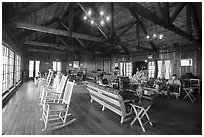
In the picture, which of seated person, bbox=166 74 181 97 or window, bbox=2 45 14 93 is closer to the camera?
window, bbox=2 45 14 93

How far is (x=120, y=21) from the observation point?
28.3 ft

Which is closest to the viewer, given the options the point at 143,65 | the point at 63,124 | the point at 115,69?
the point at 63,124

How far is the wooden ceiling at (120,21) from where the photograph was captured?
3947mm

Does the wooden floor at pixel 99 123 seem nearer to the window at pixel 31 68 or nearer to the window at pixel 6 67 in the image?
the window at pixel 6 67

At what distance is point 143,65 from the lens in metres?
9.84

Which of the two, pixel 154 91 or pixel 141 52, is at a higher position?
pixel 141 52

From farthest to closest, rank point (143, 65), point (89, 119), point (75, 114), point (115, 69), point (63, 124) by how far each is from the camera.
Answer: point (115, 69)
point (143, 65)
point (75, 114)
point (89, 119)
point (63, 124)

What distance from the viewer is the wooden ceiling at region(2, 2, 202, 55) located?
3947 millimetres

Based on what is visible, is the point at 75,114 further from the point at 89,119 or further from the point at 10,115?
the point at 10,115

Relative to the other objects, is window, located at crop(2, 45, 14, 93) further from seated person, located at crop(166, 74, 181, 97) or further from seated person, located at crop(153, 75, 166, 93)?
seated person, located at crop(166, 74, 181, 97)

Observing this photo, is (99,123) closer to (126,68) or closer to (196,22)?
(196,22)

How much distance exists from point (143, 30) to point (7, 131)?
8212mm

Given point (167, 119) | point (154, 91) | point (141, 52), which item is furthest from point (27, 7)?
point (141, 52)

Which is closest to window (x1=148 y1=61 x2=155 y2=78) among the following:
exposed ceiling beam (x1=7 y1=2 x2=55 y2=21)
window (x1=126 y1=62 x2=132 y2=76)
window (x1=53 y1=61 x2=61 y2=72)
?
window (x1=126 y1=62 x2=132 y2=76)
